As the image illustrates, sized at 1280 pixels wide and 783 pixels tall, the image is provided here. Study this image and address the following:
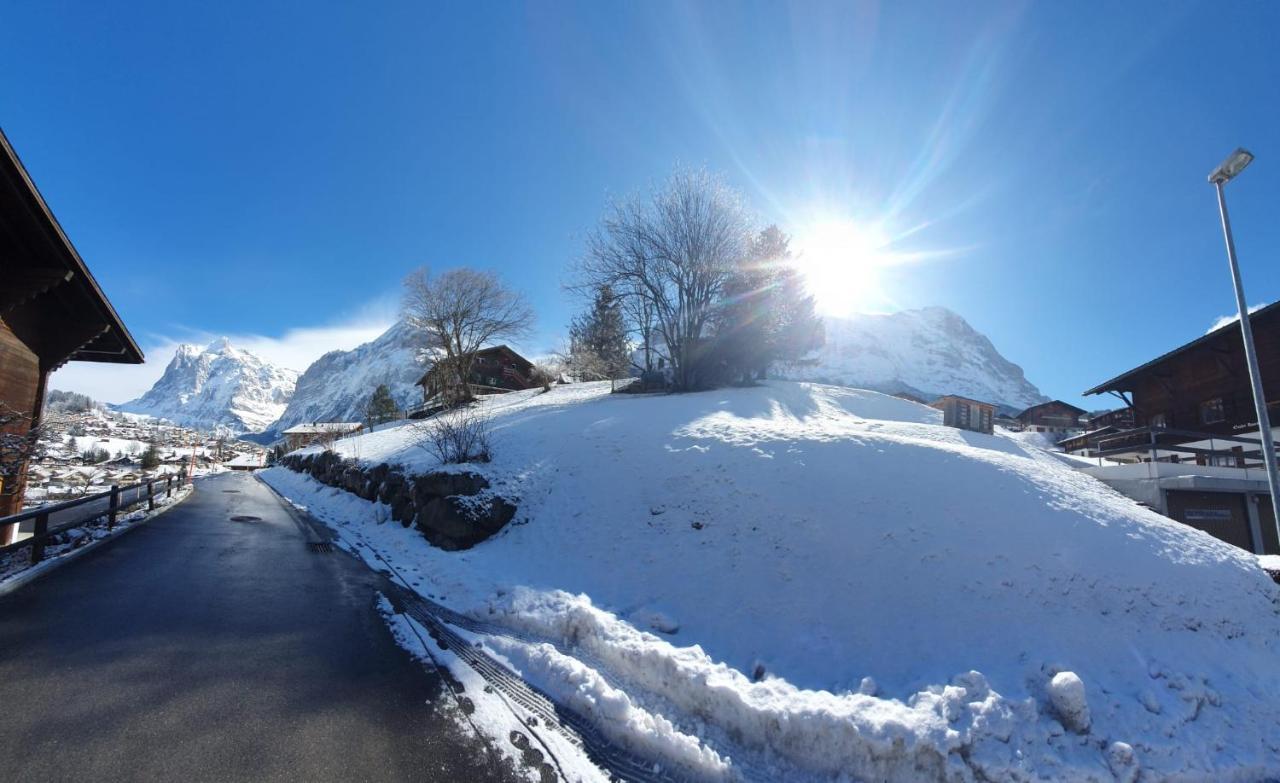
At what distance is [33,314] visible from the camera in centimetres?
980

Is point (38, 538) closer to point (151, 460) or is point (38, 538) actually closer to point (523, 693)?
point (523, 693)

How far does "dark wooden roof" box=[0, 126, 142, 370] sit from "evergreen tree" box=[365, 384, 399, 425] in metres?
32.2

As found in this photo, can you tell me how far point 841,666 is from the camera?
528cm

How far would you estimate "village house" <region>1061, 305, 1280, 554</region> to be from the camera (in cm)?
1400

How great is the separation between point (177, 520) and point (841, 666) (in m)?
17.1

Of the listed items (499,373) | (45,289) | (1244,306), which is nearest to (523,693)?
(45,289)

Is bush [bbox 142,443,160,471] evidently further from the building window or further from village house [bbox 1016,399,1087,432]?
village house [bbox 1016,399,1087,432]

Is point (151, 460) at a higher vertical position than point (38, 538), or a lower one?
higher

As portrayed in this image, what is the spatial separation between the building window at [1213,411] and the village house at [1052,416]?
27.8 m

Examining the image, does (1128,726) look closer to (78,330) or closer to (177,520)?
(78,330)

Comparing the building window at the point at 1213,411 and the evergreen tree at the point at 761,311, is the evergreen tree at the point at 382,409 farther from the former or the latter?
the building window at the point at 1213,411

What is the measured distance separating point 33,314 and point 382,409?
3815 centimetres

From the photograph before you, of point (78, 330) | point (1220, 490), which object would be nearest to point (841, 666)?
point (78, 330)

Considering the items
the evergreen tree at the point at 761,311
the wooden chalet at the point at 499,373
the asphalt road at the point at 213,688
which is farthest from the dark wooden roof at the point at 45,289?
the wooden chalet at the point at 499,373
